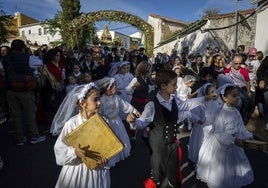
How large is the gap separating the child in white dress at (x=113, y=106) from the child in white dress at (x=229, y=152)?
1.55 m

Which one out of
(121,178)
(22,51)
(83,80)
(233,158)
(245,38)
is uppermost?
(245,38)

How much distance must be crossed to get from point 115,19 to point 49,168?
1927 centimetres

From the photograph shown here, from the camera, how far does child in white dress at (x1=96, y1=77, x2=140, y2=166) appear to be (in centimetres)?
529

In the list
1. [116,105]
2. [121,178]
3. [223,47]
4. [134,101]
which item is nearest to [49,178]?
[121,178]

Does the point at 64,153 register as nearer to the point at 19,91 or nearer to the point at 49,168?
the point at 49,168

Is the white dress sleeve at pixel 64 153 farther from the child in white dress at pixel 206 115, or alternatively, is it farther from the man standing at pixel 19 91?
the man standing at pixel 19 91

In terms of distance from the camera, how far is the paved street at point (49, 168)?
4.76 metres

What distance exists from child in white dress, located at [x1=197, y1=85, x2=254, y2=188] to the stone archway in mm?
19810

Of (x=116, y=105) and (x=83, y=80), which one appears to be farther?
(x=83, y=80)

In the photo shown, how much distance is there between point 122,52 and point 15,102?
11429mm

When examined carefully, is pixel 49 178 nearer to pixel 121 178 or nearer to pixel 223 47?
pixel 121 178

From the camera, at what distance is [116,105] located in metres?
5.50

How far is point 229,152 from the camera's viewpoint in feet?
14.3

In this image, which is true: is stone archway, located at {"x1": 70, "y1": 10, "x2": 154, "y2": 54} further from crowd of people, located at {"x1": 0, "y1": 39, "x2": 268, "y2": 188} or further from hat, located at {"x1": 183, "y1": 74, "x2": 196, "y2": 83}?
hat, located at {"x1": 183, "y1": 74, "x2": 196, "y2": 83}
